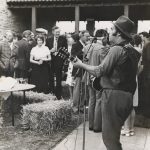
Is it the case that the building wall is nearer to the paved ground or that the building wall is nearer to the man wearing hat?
the paved ground

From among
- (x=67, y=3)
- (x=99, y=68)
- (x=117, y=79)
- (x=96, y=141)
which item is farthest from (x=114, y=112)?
(x=67, y=3)

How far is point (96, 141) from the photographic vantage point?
6910 mm

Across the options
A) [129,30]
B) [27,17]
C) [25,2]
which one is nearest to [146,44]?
[129,30]

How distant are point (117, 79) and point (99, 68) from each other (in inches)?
9.8

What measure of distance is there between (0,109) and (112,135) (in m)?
4.39

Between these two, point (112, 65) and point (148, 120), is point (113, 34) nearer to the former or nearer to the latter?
point (112, 65)

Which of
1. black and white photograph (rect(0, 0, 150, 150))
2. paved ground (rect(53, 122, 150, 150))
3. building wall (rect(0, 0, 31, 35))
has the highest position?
building wall (rect(0, 0, 31, 35))

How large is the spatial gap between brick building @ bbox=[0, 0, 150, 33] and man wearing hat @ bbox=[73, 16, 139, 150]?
12.1 metres

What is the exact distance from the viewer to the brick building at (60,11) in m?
18.6

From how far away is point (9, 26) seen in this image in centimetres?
2033

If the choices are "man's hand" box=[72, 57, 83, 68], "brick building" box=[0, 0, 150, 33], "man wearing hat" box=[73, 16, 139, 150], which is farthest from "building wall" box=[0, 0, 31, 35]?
"man wearing hat" box=[73, 16, 139, 150]

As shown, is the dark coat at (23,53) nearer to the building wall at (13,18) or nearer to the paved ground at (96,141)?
the paved ground at (96,141)

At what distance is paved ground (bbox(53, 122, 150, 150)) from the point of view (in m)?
6.56

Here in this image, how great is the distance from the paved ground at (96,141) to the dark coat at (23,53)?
12.0 feet
